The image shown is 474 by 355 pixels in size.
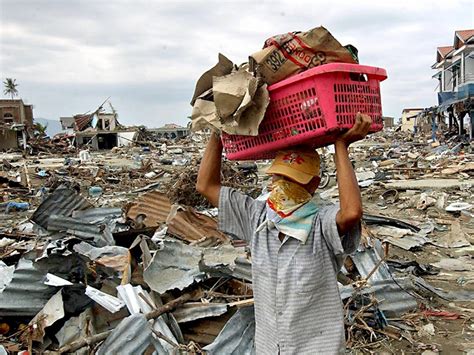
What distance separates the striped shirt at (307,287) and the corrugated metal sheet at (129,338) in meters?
1.49

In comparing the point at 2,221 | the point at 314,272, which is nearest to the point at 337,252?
the point at 314,272

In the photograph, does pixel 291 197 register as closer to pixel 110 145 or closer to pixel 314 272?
pixel 314 272

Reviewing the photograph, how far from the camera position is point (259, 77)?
1.85 meters

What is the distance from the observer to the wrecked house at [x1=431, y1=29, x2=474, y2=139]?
25.8 metres

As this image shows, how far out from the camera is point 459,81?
3244cm

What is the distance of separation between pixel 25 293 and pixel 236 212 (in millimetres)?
2337

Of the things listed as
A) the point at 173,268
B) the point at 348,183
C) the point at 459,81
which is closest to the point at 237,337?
the point at 173,268

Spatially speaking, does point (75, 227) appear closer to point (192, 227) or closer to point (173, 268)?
point (192, 227)

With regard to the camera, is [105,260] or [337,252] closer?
[337,252]

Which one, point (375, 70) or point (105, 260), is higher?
point (375, 70)

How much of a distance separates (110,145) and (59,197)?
38.9 meters

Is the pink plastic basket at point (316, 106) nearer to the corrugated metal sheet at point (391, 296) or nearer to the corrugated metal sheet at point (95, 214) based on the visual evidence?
the corrugated metal sheet at point (391, 296)

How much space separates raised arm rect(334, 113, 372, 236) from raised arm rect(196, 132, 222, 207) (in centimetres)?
57

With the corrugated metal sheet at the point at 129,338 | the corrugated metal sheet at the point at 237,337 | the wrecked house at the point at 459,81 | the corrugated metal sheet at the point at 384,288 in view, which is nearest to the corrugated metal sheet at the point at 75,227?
the corrugated metal sheet at the point at 129,338
